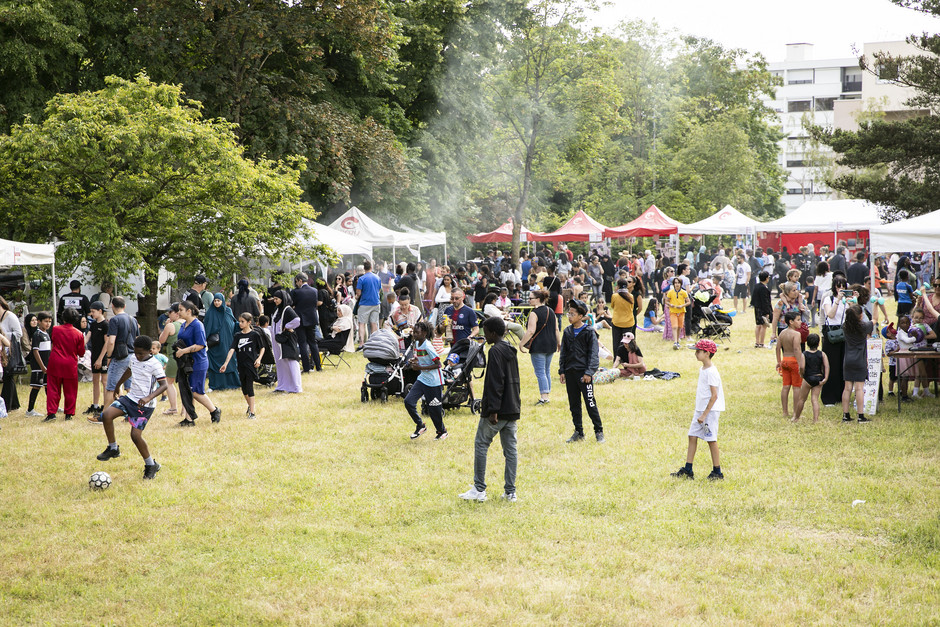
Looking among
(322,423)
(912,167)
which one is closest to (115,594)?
(322,423)

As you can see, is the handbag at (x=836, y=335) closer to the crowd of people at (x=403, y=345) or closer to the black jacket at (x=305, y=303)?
the crowd of people at (x=403, y=345)

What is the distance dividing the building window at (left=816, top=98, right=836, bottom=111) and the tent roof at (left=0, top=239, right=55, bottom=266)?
83338 millimetres

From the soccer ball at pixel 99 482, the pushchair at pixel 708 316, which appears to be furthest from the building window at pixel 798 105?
the soccer ball at pixel 99 482

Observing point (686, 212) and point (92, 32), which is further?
point (686, 212)

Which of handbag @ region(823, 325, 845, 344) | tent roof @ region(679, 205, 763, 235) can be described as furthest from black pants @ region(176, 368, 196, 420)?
tent roof @ region(679, 205, 763, 235)

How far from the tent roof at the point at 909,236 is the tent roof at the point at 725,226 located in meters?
14.9

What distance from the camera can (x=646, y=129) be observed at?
47094mm

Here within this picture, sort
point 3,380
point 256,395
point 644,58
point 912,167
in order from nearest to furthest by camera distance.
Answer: point 3,380, point 256,395, point 912,167, point 644,58

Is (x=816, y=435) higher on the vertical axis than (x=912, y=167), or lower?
lower

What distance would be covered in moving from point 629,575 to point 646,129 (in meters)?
44.3

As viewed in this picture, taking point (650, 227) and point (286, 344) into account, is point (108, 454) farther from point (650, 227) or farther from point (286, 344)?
point (650, 227)

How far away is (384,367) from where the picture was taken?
1214cm

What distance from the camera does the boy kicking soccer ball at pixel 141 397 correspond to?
7.92 meters

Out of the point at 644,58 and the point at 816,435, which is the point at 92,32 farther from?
the point at 644,58
